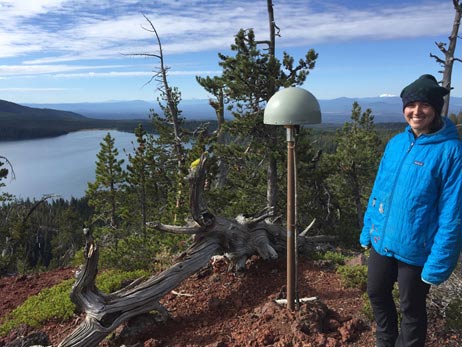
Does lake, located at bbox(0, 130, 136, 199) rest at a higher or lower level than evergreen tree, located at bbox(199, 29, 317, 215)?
lower

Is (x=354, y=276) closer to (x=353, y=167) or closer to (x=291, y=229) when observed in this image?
(x=291, y=229)

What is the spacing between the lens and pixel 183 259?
4770 millimetres

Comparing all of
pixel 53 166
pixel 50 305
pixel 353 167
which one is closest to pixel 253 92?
pixel 50 305

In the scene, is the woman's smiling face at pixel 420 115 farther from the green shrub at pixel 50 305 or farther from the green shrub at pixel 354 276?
the green shrub at pixel 50 305

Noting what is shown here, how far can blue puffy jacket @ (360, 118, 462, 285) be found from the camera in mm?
2172

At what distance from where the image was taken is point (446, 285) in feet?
12.7

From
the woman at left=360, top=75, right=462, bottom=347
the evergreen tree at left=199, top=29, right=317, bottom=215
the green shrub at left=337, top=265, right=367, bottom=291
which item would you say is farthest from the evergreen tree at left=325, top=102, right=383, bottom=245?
the woman at left=360, top=75, right=462, bottom=347

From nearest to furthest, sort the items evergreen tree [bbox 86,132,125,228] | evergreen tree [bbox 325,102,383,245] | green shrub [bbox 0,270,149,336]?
green shrub [bbox 0,270,149,336], evergreen tree [bbox 325,102,383,245], evergreen tree [bbox 86,132,125,228]

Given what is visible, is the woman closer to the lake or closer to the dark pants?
the dark pants

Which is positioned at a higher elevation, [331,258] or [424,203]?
[424,203]

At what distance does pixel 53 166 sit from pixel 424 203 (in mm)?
139341

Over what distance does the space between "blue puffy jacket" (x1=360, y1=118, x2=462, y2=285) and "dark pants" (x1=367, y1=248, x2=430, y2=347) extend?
109mm

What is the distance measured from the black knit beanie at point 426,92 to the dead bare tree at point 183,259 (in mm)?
2263

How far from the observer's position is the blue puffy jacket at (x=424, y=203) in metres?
Answer: 2.17
